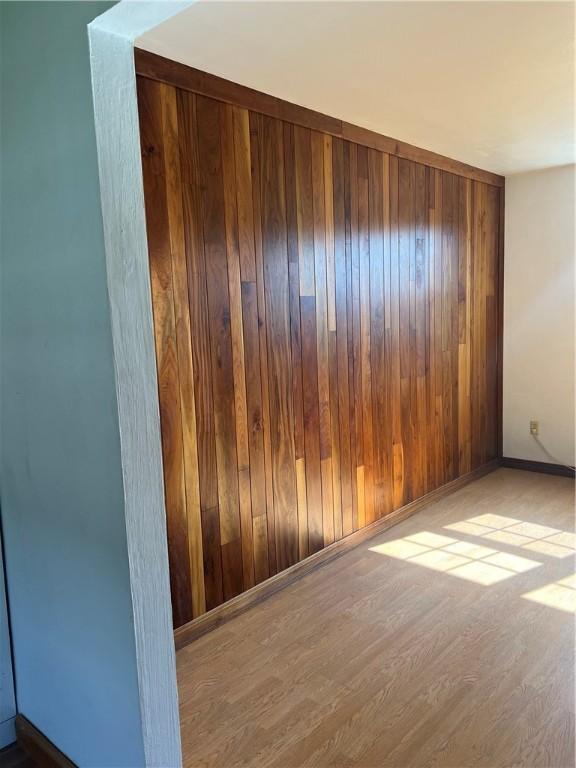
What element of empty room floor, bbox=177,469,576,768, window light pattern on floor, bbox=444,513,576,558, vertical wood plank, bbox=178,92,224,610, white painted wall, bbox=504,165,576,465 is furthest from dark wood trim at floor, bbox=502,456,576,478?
vertical wood plank, bbox=178,92,224,610

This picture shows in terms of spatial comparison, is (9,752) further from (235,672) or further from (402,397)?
(402,397)

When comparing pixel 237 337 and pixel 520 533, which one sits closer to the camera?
pixel 237 337

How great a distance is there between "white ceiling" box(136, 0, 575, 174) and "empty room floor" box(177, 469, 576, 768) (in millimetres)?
2359

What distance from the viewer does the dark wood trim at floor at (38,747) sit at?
167cm

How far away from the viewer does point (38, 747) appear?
5.75 ft

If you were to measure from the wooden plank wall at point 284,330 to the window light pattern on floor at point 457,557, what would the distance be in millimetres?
266

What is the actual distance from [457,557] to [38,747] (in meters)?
2.20

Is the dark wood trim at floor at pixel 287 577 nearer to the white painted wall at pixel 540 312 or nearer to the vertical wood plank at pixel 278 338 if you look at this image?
the vertical wood plank at pixel 278 338

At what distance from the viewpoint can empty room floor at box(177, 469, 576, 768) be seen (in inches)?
70.6

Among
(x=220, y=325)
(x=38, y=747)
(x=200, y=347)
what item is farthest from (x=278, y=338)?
(x=38, y=747)

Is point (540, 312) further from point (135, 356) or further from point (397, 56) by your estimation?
point (135, 356)

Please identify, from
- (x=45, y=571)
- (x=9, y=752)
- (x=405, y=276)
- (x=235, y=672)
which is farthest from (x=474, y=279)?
(x=9, y=752)

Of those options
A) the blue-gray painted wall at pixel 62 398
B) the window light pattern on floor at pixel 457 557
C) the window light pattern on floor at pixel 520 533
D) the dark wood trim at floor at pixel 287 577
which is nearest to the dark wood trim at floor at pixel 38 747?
the blue-gray painted wall at pixel 62 398

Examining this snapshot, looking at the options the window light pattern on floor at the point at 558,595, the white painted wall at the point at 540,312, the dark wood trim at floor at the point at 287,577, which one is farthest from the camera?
the white painted wall at the point at 540,312
